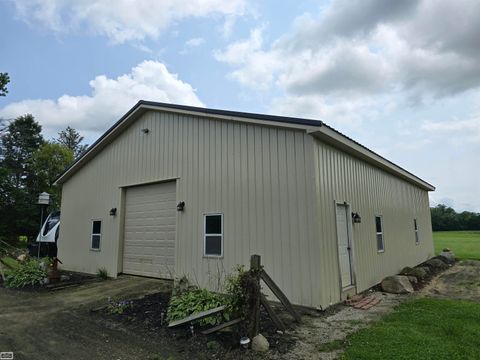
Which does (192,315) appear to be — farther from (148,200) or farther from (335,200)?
(148,200)

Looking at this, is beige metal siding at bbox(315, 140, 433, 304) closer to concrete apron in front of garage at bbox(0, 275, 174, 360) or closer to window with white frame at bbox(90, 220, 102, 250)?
concrete apron in front of garage at bbox(0, 275, 174, 360)

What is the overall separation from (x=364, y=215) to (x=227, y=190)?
4350 millimetres

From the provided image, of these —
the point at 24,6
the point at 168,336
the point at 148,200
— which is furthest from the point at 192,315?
the point at 24,6

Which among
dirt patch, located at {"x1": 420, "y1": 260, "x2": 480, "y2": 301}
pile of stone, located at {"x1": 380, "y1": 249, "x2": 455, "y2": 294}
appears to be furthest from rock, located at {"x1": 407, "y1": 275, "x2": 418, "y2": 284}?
dirt patch, located at {"x1": 420, "y1": 260, "x2": 480, "y2": 301}

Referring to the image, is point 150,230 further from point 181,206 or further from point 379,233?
point 379,233

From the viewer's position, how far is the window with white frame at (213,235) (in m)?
8.00

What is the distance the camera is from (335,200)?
7.52 metres

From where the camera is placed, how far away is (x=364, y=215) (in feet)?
30.3

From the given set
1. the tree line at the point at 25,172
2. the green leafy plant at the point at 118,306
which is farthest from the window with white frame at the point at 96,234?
the tree line at the point at 25,172

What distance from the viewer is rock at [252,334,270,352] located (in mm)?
4262

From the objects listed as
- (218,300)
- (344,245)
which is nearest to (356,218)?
(344,245)

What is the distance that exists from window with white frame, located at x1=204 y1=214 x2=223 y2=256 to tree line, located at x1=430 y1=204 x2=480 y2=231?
179 ft

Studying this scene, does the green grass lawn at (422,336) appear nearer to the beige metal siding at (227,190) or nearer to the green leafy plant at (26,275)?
the beige metal siding at (227,190)

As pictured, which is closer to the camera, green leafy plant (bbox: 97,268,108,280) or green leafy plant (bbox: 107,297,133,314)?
green leafy plant (bbox: 107,297,133,314)
